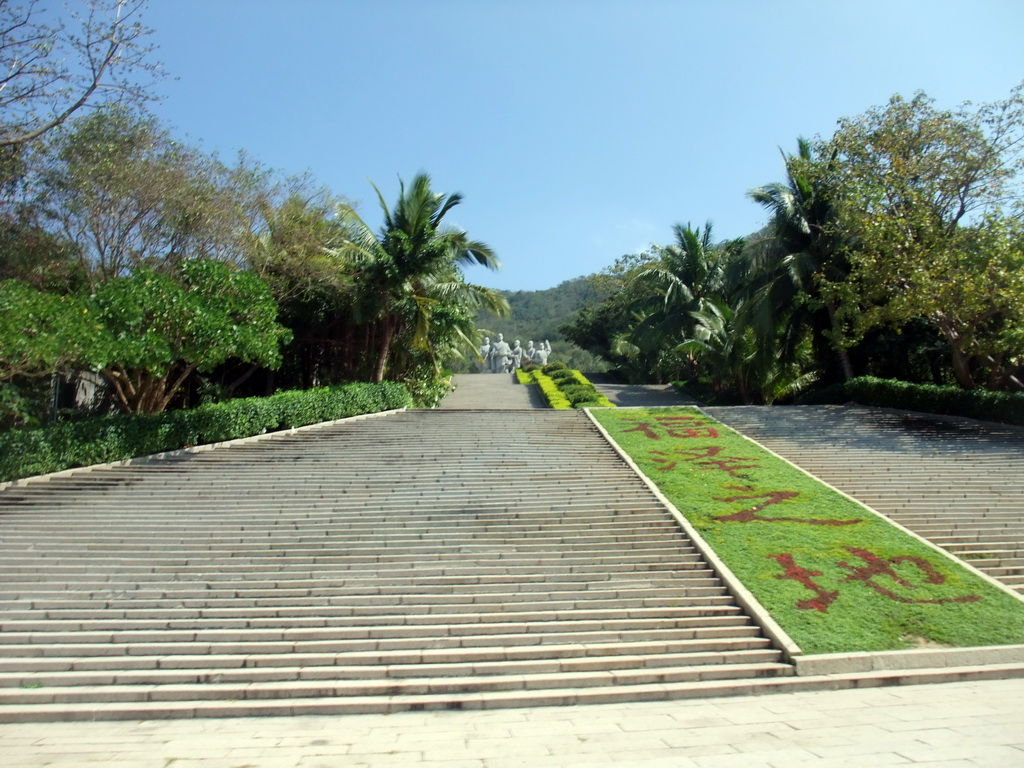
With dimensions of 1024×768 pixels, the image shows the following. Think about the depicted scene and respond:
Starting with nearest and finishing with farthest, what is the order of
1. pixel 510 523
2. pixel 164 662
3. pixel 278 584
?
1. pixel 164 662
2. pixel 278 584
3. pixel 510 523

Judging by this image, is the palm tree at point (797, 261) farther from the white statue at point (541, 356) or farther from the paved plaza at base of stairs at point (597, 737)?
the white statue at point (541, 356)

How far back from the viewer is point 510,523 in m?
11.7

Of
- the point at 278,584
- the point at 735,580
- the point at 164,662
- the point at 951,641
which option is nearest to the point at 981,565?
the point at 951,641

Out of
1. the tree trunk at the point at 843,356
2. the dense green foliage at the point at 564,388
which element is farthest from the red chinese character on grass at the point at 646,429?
the tree trunk at the point at 843,356

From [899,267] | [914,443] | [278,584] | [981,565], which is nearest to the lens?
[278,584]

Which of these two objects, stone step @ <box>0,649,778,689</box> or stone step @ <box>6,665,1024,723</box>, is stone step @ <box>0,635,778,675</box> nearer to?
stone step @ <box>0,649,778,689</box>

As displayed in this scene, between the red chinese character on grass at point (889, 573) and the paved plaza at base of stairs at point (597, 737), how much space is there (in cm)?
189

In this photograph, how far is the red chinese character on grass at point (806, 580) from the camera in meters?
9.17

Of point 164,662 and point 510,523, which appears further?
point 510,523

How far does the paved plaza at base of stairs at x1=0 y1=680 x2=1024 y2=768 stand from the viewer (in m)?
5.91

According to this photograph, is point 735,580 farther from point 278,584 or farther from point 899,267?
point 899,267

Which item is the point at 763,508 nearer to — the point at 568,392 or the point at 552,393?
the point at 568,392

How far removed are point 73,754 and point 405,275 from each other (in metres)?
17.0

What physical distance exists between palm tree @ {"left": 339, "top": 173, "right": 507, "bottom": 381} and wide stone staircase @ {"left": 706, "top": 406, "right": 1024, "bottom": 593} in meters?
8.50
